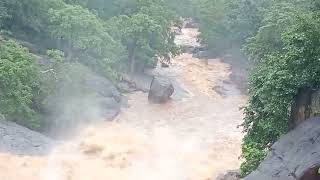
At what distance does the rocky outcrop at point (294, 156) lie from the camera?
54.4 ft

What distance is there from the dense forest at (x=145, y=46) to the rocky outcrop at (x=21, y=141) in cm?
126

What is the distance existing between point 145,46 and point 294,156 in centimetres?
2477

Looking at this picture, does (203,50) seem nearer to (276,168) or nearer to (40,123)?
(40,123)

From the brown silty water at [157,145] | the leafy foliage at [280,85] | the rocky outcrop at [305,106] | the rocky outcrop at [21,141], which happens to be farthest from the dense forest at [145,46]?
the brown silty water at [157,145]

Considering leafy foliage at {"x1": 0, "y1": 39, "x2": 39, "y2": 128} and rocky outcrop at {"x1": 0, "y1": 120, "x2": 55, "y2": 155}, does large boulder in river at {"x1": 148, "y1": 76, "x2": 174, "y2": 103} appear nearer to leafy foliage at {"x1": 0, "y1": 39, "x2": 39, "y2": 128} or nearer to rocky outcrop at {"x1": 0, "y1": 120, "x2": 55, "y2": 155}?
leafy foliage at {"x1": 0, "y1": 39, "x2": 39, "y2": 128}

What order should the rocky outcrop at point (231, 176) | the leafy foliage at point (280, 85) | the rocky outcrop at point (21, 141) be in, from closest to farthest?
the leafy foliage at point (280, 85), the rocky outcrop at point (231, 176), the rocky outcrop at point (21, 141)

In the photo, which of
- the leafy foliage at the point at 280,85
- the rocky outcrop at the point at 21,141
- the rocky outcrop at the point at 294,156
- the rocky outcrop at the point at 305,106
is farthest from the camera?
the rocky outcrop at the point at 21,141

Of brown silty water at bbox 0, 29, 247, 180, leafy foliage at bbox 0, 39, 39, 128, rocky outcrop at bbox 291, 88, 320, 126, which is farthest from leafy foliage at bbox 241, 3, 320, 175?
leafy foliage at bbox 0, 39, 39, 128

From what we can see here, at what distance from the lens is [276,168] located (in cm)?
1759

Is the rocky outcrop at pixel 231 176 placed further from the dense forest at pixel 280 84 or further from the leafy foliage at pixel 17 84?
the leafy foliage at pixel 17 84

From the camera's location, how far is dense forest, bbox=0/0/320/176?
19.7 meters

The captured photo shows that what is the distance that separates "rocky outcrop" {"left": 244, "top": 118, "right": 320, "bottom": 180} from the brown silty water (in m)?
7.03

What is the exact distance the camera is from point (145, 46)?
40.9 metres

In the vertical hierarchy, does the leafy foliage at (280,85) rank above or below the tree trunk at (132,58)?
above
